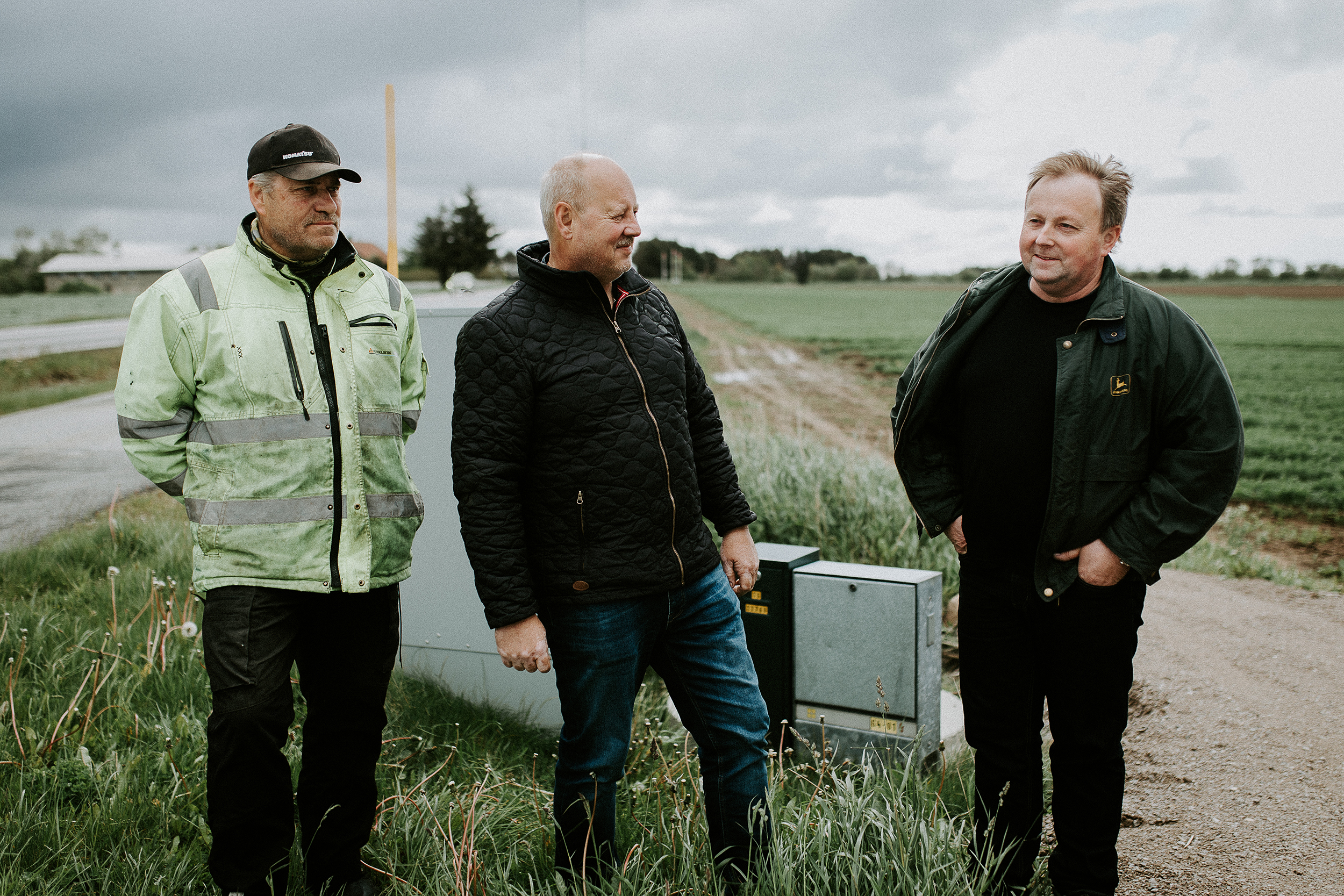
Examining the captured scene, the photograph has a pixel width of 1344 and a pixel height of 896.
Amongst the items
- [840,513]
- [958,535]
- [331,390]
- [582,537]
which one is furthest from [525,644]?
[840,513]

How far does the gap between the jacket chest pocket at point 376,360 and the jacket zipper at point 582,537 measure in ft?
2.22

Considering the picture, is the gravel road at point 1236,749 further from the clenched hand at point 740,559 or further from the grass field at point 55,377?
the grass field at point 55,377

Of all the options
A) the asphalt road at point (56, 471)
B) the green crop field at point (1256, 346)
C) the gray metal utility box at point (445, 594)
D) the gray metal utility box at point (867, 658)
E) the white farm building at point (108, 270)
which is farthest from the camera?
the white farm building at point (108, 270)

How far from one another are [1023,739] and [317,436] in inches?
84.4

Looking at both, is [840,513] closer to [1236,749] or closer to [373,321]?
[1236,749]

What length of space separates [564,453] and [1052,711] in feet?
5.11

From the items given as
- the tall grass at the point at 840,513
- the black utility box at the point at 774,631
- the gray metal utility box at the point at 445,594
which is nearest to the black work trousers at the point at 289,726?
the gray metal utility box at the point at 445,594

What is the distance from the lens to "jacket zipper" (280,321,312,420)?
260 cm

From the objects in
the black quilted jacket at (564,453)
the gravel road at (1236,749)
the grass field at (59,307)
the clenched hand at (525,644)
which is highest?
the grass field at (59,307)

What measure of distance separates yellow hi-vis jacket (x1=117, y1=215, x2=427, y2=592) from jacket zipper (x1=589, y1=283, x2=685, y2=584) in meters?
0.68

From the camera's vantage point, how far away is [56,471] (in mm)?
9727

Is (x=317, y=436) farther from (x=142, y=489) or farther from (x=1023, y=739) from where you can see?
(x=142, y=489)

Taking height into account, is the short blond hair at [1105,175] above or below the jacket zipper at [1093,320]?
above

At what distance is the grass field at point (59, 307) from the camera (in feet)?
108
